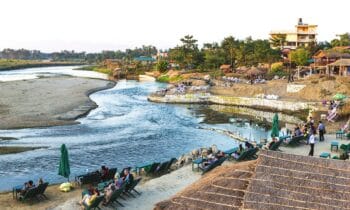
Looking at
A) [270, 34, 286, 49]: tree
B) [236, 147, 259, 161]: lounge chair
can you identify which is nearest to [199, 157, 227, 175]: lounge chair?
[236, 147, 259, 161]: lounge chair

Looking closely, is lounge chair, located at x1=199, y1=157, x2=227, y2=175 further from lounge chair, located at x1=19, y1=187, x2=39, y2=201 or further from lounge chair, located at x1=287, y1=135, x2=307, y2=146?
lounge chair, located at x1=19, y1=187, x2=39, y2=201

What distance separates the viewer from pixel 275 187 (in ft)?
32.9

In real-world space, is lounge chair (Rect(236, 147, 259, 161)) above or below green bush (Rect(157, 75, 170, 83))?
below

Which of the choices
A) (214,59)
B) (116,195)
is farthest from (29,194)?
(214,59)

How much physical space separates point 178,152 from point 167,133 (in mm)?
7239

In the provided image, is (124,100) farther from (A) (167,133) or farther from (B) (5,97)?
(A) (167,133)

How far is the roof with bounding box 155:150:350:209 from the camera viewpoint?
9.72 metres

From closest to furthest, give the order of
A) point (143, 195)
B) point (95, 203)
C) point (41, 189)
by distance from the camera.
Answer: point (95, 203) < point (41, 189) < point (143, 195)

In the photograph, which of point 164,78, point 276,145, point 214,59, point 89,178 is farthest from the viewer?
point 164,78

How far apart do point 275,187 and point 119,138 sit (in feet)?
78.5

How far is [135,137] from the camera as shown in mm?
33562

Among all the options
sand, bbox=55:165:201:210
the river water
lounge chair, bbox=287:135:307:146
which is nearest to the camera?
sand, bbox=55:165:201:210

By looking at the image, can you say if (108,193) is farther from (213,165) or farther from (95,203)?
(213,165)

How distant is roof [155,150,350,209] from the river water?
13024 mm
